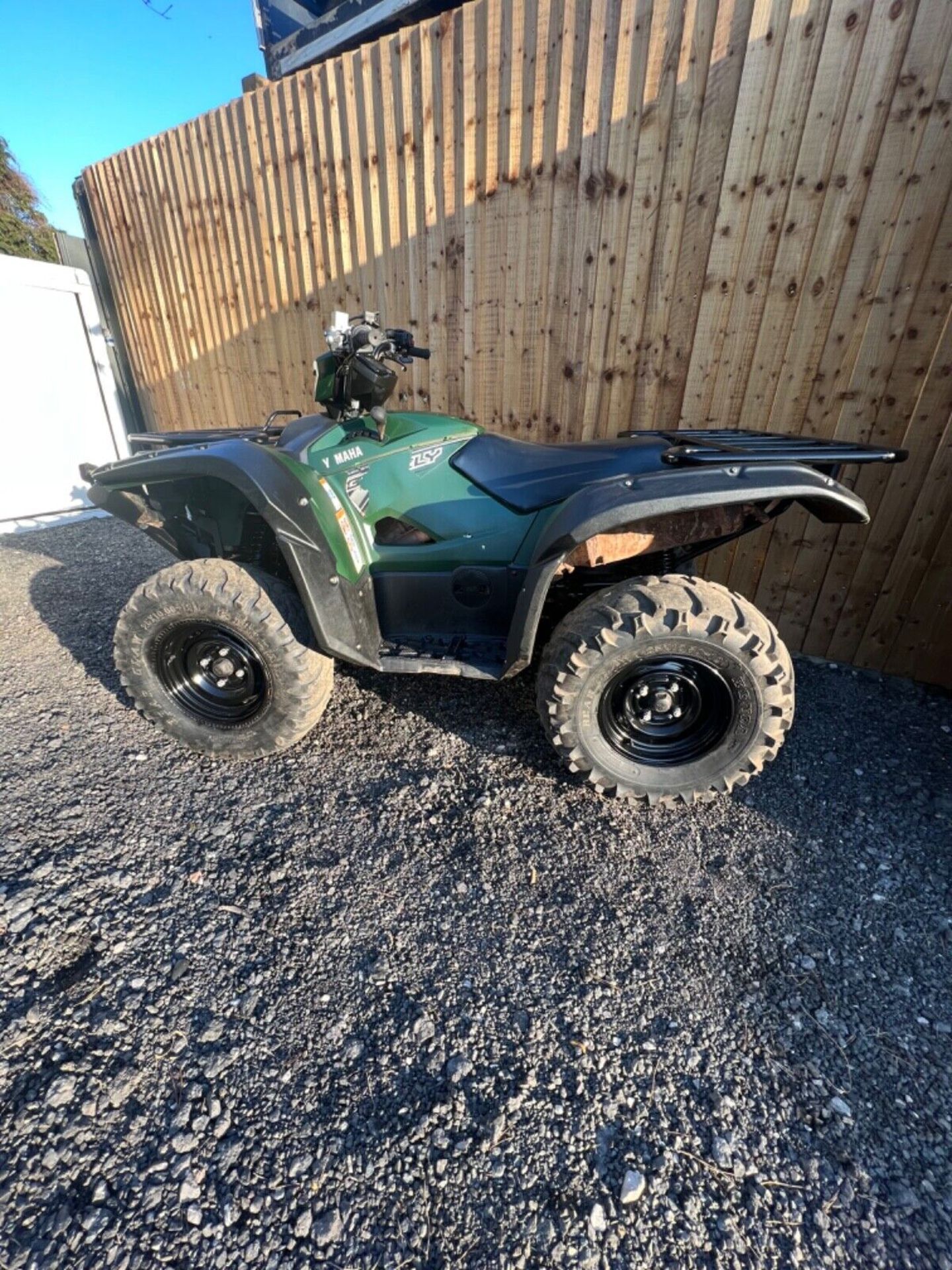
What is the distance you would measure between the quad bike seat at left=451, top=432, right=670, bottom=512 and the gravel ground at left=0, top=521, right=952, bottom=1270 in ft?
3.61

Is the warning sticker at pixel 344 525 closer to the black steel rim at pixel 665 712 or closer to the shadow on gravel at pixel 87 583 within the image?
the black steel rim at pixel 665 712

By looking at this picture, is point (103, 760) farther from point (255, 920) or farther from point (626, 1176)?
point (626, 1176)

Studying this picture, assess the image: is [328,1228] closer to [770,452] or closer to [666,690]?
[666,690]

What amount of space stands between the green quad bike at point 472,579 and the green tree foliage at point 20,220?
13619mm

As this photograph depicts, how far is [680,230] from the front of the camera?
9.40ft

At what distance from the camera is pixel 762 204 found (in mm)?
2668

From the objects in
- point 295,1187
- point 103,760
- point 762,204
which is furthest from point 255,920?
point 762,204

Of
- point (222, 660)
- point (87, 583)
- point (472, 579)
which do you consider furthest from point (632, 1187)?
point (87, 583)

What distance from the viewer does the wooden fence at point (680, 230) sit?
2.47 m

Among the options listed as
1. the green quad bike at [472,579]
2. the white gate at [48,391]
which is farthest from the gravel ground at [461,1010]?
the white gate at [48,391]

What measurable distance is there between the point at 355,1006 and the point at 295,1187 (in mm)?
363

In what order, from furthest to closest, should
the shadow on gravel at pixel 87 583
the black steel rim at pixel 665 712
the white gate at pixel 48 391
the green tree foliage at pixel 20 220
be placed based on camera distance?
1. the green tree foliage at pixel 20 220
2. the white gate at pixel 48 391
3. the shadow on gravel at pixel 87 583
4. the black steel rim at pixel 665 712

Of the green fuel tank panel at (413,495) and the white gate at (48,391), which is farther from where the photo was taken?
the white gate at (48,391)

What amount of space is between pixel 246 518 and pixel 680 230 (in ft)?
8.85
